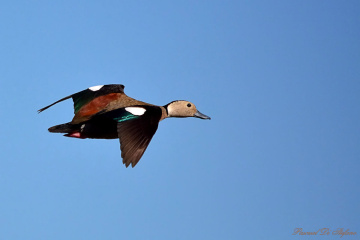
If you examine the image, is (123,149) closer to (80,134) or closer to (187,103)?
(80,134)

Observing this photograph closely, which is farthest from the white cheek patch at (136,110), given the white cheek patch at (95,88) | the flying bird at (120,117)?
the white cheek patch at (95,88)

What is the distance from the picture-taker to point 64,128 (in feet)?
37.3

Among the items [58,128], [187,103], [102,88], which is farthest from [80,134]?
[187,103]

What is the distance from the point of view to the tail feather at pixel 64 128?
37.2 feet

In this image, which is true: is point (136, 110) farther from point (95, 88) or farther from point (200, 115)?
point (200, 115)

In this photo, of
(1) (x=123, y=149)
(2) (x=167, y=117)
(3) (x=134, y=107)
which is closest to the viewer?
(1) (x=123, y=149)

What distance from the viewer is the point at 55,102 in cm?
1159

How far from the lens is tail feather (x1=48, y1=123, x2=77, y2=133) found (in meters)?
11.3

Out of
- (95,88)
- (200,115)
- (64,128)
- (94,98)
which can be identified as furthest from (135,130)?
(200,115)

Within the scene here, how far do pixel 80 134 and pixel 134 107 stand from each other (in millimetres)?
1216

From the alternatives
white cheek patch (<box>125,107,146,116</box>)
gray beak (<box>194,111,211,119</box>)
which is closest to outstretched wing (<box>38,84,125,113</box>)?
white cheek patch (<box>125,107,146,116</box>)

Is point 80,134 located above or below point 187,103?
below

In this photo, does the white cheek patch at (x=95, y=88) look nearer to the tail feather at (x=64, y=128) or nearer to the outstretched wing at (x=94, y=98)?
the outstretched wing at (x=94, y=98)

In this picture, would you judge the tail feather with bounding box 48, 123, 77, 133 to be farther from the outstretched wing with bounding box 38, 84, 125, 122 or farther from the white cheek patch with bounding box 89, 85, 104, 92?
the white cheek patch with bounding box 89, 85, 104, 92
